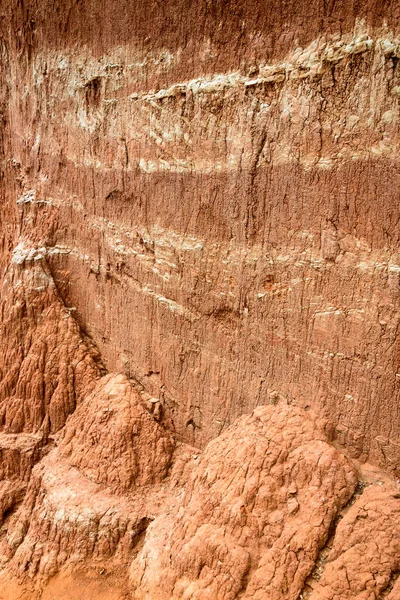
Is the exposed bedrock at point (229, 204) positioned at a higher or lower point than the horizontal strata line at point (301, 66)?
lower

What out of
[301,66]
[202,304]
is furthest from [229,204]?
[301,66]

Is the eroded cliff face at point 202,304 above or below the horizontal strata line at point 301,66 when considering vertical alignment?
below

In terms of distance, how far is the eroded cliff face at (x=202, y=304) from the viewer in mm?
4199

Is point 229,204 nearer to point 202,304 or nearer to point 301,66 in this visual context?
point 202,304

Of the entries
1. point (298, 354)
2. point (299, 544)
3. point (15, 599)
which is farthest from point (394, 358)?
point (15, 599)

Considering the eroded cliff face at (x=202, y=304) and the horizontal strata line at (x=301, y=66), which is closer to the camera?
the horizontal strata line at (x=301, y=66)

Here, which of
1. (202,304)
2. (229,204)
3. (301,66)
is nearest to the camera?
(301,66)

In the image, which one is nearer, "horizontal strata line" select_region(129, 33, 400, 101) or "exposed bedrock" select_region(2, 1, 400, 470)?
"horizontal strata line" select_region(129, 33, 400, 101)

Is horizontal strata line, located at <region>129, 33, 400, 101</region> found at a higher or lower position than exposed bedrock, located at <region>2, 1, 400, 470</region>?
higher

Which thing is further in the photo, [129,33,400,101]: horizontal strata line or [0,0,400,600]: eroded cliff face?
[0,0,400,600]: eroded cliff face

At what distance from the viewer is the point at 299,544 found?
13.4 feet

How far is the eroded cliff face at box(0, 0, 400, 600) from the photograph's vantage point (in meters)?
4.20

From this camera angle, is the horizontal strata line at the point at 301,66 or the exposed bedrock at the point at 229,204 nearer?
the horizontal strata line at the point at 301,66

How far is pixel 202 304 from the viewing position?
5508 millimetres
